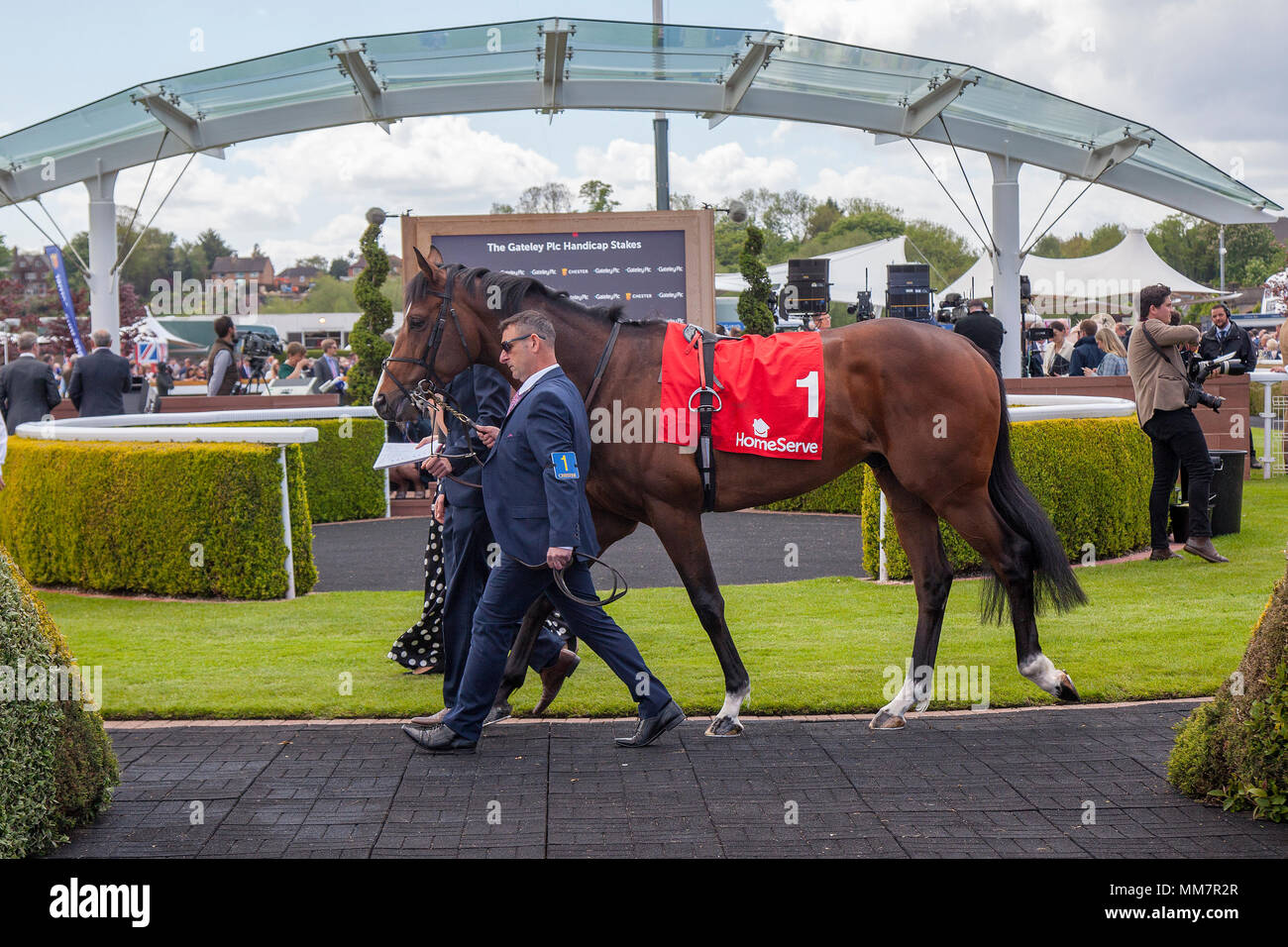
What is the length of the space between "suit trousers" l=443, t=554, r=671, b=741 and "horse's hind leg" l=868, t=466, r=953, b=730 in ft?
4.41

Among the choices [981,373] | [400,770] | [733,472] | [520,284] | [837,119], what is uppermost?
[837,119]

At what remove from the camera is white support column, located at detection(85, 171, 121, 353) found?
52.3 feet

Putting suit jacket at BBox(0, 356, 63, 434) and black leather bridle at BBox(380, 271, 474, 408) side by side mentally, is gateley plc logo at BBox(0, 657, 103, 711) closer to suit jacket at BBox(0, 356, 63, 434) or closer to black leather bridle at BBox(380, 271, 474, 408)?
black leather bridle at BBox(380, 271, 474, 408)

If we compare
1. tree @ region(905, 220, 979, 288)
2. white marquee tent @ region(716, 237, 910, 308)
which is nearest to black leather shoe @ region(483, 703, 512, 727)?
white marquee tent @ region(716, 237, 910, 308)

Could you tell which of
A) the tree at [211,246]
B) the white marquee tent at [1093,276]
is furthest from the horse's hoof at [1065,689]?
the tree at [211,246]

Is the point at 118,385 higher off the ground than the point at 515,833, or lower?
higher

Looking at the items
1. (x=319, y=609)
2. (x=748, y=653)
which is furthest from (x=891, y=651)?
(x=319, y=609)

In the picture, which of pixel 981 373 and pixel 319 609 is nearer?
pixel 981 373

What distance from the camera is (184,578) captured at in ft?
30.9

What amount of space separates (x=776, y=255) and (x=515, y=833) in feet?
195
